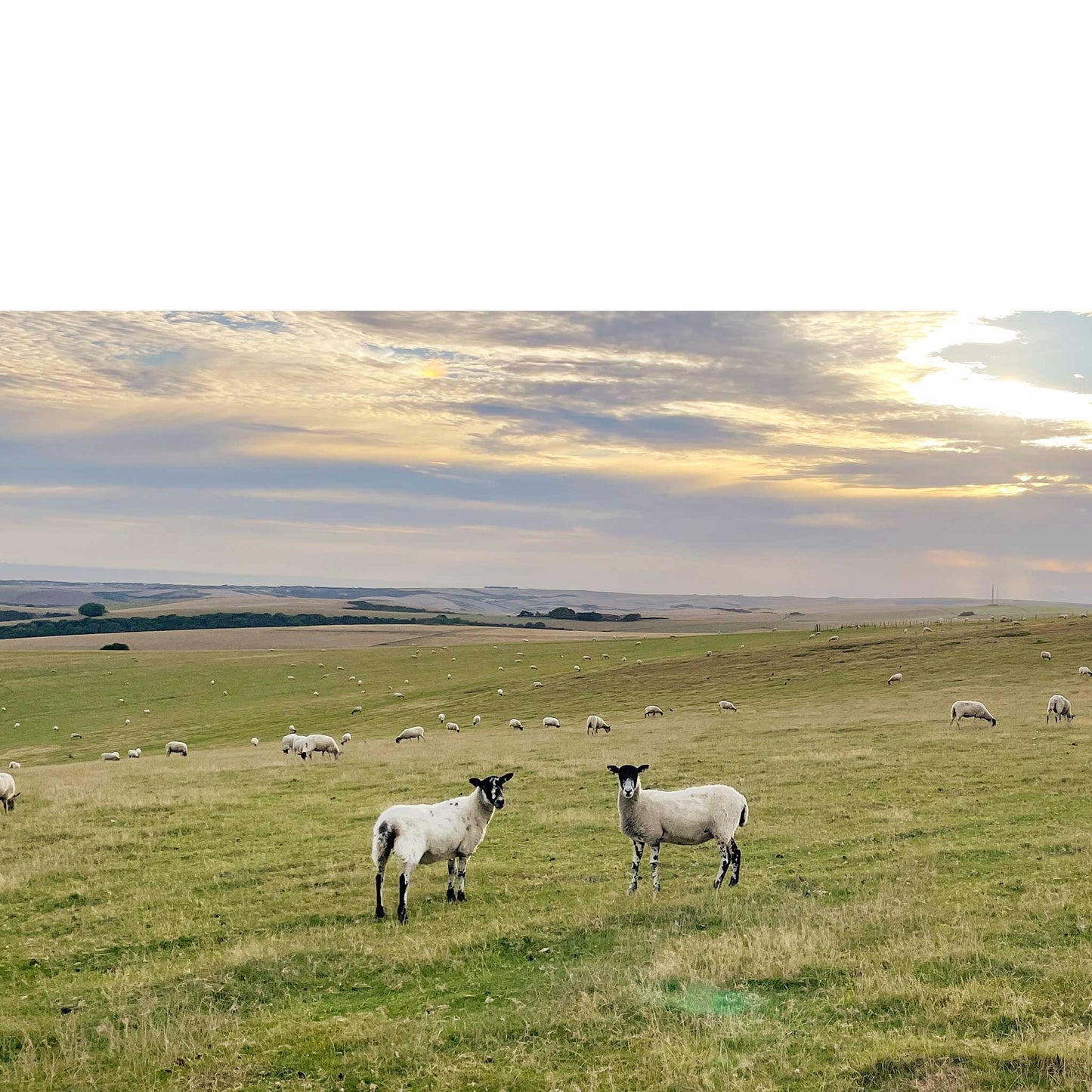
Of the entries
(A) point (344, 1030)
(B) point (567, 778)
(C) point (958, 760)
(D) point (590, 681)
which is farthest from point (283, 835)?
(D) point (590, 681)

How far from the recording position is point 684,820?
49.5ft

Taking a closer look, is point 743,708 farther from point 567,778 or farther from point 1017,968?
point 1017,968

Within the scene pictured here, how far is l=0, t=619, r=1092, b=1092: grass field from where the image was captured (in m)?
8.04

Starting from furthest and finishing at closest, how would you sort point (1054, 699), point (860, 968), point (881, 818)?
point (1054, 699), point (881, 818), point (860, 968)

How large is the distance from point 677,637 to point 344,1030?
296 ft

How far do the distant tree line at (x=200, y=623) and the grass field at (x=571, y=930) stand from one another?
124625 mm

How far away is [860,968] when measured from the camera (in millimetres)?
9773

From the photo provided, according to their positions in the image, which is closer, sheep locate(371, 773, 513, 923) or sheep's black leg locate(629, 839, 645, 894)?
sheep locate(371, 773, 513, 923)

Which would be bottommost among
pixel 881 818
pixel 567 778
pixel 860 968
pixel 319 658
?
pixel 319 658

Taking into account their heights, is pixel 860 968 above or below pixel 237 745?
above

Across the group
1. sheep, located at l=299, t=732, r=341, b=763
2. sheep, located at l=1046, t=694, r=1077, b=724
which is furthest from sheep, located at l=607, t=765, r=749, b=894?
sheep, located at l=299, t=732, r=341, b=763

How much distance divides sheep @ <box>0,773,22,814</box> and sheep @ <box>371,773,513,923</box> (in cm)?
1838

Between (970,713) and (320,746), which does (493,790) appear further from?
(970,713)

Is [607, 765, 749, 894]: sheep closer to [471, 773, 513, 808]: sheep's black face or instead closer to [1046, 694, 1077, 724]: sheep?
[471, 773, 513, 808]: sheep's black face
